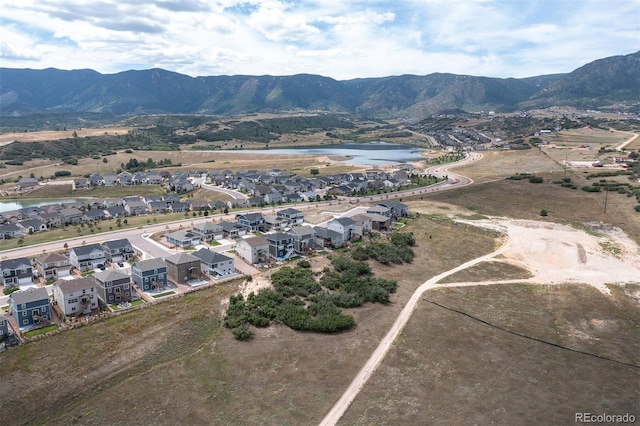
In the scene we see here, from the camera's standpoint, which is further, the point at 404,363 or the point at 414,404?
the point at 404,363

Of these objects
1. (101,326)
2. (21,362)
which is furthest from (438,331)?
(21,362)

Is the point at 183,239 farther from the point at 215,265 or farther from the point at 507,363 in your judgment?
the point at 507,363

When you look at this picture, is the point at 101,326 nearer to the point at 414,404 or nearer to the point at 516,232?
the point at 414,404

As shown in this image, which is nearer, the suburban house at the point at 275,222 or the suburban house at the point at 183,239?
the suburban house at the point at 183,239

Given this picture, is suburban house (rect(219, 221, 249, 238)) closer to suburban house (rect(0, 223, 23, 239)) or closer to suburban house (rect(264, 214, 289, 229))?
suburban house (rect(264, 214, 289, 229))

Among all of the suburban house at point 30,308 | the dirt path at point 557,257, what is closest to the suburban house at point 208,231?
the suburban house at point 30,308

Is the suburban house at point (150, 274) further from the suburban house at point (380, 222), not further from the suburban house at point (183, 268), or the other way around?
the suburban house at point (380, 222)

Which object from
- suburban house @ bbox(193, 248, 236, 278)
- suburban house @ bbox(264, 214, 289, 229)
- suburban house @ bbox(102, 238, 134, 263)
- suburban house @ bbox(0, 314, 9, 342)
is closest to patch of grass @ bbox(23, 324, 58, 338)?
suburban house @ bbox(0, 314, 9, 342)
